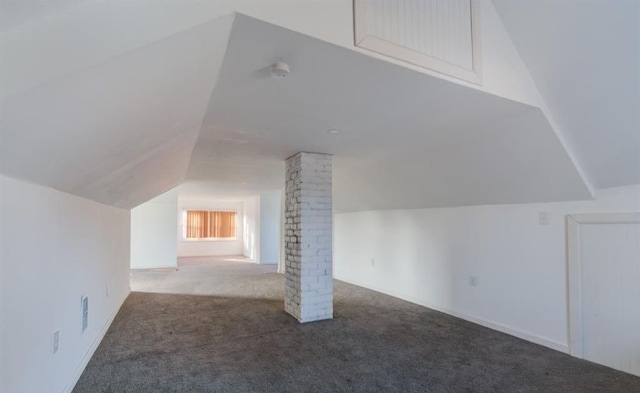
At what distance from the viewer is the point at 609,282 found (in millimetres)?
3162

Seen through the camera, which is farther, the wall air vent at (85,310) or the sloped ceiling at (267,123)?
the wall air vent at (85,310)

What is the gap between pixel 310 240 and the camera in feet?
15.1

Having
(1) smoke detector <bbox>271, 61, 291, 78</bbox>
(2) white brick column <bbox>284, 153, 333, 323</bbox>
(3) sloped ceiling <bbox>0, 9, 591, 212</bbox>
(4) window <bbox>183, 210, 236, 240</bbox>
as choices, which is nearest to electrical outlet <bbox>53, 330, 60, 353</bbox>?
(3) sloped ceiling <bbox>0, 9, 591, 212</bbox>

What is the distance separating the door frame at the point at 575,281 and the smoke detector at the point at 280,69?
3148 millimetres

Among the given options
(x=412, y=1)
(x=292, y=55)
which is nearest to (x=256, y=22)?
(x=292, y=55)

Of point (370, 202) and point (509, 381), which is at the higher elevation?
point (370, 202)

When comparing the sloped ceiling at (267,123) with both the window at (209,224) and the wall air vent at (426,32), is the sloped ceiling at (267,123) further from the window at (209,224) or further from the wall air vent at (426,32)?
the window at (209,224)

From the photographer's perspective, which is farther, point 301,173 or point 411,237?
point 411,237

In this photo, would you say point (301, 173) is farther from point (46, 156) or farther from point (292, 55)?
point (46, 156)

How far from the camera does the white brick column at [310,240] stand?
4527 millimetres

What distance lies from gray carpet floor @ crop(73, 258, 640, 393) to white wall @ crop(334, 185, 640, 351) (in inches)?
11.8

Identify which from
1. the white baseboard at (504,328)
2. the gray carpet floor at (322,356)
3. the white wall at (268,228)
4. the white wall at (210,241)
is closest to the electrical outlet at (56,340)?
the gray carpet floor at (322,356)

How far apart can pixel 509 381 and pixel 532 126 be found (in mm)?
2137

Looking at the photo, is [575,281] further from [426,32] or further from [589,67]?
[426,32]
